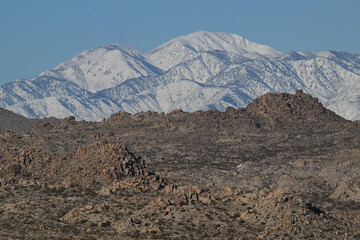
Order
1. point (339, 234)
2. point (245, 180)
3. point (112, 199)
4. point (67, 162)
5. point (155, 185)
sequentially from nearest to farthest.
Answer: point (339, 234) → point (112, 199) → point (155, 185) → point (67, 162) → point (245, 180)

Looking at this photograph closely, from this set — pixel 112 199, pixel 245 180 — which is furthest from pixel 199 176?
pixel 112 199

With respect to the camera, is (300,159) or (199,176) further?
(300,159)

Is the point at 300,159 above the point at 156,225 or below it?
above

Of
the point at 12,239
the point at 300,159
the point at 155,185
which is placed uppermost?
the point at 300,159

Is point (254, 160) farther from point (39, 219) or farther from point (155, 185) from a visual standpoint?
point (39, 219)

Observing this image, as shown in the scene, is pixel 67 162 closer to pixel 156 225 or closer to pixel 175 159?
pixel 175 159

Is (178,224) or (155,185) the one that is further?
(155,185)

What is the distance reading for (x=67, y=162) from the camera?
151750 mm

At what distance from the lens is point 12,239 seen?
281ft

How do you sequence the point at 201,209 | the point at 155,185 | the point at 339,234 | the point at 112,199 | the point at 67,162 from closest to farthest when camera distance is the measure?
the point at 339,234
the point at 201,209
the point at 112,199
the point at 155,185
the point at 67,162

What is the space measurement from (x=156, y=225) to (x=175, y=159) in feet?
356

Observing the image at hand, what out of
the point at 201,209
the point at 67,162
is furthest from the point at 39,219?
the point at 67,162

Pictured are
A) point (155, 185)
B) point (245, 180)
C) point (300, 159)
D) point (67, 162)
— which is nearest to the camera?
point (155, 185)

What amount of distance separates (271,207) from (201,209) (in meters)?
7.05
